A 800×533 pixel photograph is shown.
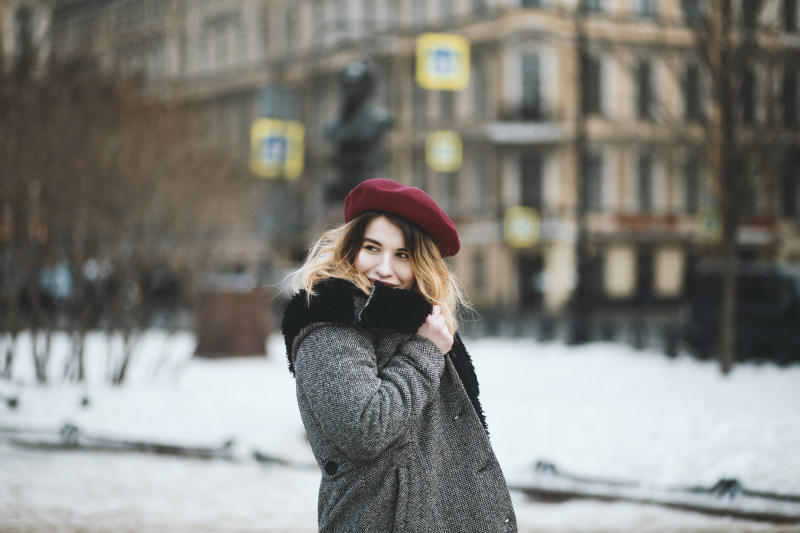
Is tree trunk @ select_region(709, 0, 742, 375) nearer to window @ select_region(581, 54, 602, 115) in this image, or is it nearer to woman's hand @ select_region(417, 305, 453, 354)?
woman's hand @ select_region(417, 305, 453, 354)

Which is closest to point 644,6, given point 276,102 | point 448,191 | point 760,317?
point 448,191

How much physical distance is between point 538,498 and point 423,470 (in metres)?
5.16

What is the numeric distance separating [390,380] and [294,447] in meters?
6.96

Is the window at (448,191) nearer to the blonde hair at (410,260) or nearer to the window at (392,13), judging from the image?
the window at (392,13)

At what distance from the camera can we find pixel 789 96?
1461 centimetres

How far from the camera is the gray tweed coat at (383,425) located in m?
2.44

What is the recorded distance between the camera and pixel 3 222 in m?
13.8

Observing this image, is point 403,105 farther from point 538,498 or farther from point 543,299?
point 538,498

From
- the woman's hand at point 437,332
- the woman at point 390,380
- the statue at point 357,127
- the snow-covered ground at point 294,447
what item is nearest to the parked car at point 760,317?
the snow-covered ground at point 294,447

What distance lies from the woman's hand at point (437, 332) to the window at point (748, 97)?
12.3 m

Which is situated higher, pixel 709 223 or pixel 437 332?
pixel 437 332

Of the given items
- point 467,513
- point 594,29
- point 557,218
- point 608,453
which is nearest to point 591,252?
point 557,218

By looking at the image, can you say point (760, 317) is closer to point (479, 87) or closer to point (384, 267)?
point (384, 267)

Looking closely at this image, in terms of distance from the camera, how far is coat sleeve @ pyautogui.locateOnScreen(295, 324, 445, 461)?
7.92 ft
